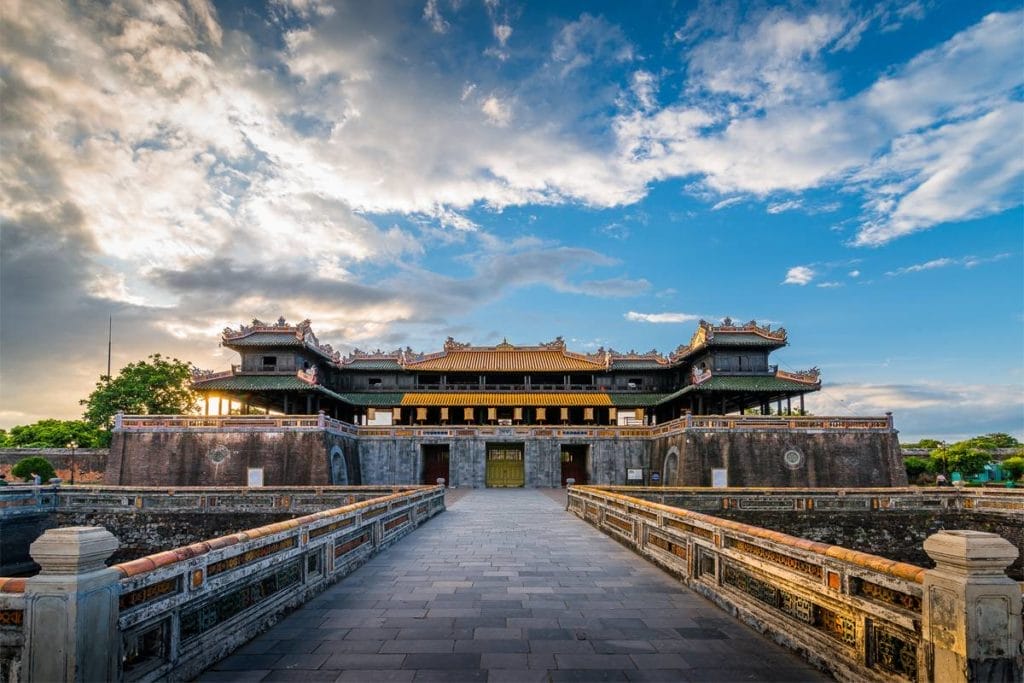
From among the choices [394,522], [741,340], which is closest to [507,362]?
[741,340]

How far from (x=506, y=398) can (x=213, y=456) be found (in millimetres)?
20254

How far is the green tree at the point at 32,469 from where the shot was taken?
116ft

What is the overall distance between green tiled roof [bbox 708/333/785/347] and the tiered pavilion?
0.07 m

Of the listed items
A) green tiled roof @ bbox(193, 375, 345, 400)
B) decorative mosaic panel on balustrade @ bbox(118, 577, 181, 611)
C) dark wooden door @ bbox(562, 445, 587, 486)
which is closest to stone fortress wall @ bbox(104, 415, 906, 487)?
green tiled roof @ bbox(193, 375, 345, 400)

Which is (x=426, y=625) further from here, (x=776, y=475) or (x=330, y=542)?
(x=776, y=475)

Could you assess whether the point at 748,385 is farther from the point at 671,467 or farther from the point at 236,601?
the point at 236,601

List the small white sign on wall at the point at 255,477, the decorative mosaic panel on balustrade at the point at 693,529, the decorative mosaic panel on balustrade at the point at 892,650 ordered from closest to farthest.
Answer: the decorative mosaic panel on balustrade at the point at 892,650 < the decorative mosaic panel on balustrade at the point at 693,529 < the small white sign on wall at the point at 255,477

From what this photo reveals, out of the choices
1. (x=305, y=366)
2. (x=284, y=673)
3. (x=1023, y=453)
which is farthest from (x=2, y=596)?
(x=1023, y=453)

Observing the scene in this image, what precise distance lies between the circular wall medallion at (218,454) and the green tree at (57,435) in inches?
659

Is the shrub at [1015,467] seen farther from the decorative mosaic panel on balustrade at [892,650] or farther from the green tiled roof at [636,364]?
the decorative mosaic panel on balustrade at [892,650]

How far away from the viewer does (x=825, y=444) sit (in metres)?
33.8

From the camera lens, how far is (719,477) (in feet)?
109

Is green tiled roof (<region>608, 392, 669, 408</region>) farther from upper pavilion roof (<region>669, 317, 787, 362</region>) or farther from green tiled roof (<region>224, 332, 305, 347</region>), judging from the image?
green tiled roof (<region>224, 332, 305, 347</region>)

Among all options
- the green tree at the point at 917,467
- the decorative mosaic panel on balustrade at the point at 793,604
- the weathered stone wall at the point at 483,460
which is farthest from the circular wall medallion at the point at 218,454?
the green tree at the point at 917,467
